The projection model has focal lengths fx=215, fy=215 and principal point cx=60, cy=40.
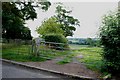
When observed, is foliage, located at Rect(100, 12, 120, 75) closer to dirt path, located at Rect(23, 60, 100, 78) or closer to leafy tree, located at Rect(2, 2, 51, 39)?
dirt path, located at Rect(23, 60, 100, 78)

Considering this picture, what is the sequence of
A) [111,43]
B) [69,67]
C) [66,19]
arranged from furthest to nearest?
[66,19], [69,67], [111,43]

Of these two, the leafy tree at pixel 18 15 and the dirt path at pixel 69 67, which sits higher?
the leafy tree at pixel 18 15

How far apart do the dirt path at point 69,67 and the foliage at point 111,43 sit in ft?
2.50

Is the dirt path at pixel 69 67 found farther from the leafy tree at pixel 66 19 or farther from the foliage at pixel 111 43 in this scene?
the leafy tree at pixel 66 19

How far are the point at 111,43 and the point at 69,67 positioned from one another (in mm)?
2534

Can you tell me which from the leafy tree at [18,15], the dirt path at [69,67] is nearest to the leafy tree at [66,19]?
the leafy tree at [18,15]

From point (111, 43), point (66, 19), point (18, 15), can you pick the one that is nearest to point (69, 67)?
point (111, 43)

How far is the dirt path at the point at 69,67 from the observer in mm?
9373

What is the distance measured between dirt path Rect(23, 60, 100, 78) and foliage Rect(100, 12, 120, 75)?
0.76m

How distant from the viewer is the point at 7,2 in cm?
1617

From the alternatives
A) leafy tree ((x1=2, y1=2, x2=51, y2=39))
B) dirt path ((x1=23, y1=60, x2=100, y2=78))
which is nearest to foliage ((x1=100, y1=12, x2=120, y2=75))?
dirt path ((x1=23, y1=60, x2=100, y2=78))

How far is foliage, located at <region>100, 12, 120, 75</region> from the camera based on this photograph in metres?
8.76

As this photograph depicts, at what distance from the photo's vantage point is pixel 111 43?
893 centimetres

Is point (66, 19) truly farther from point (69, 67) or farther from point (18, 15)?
point (69, 67)
